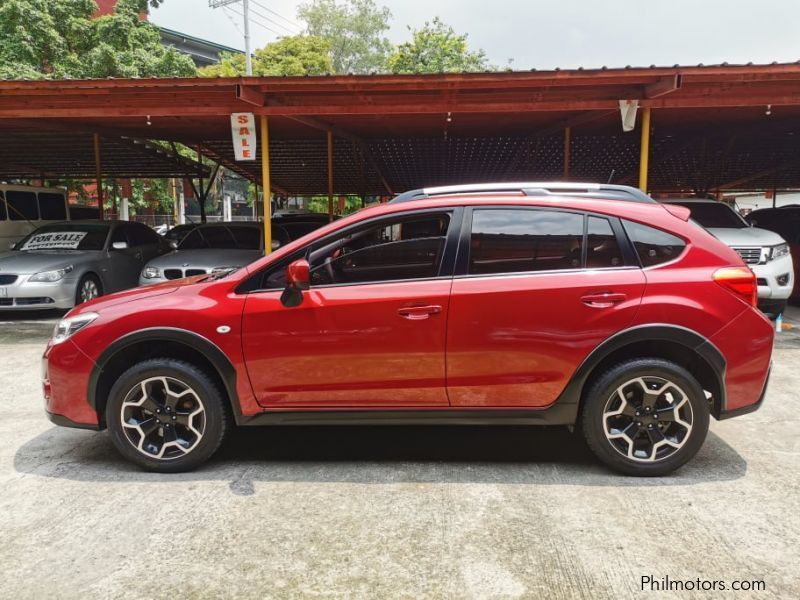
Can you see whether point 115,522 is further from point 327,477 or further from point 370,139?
point 370,139

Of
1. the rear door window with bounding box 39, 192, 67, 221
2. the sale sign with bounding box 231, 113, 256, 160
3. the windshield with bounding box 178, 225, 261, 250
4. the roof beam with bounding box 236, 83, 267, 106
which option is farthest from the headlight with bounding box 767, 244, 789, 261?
the rear door window with bounding box 39, 192, 67, 221

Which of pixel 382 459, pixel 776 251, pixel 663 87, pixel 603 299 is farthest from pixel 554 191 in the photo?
pixel 776 251

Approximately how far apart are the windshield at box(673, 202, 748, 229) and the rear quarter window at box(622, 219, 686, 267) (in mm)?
5640

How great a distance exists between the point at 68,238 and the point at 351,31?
3614 cm

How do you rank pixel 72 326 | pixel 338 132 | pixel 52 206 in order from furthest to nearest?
pixel 52 206 < pixel 338 132 < pixel 72 326

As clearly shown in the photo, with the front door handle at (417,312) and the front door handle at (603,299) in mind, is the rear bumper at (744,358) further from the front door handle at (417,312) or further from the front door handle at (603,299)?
the front door handle at (417,312)

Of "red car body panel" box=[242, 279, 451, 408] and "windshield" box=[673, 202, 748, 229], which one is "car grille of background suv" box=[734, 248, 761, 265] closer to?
"windshield" box=[673, 202, 748, 229]

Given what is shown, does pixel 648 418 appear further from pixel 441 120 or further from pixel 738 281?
pixel 441 120

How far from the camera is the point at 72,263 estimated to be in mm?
8852

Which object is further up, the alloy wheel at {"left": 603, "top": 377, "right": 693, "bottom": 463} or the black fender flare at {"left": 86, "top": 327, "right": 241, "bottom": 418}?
the black fender flare at {"left": 86, "top": 327, "right": 241, "bottom": 418}

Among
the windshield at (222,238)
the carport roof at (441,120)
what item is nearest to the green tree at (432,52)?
the carport roof at (441,120)

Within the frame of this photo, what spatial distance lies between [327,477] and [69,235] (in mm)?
8377

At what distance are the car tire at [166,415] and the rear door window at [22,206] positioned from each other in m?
11.6
